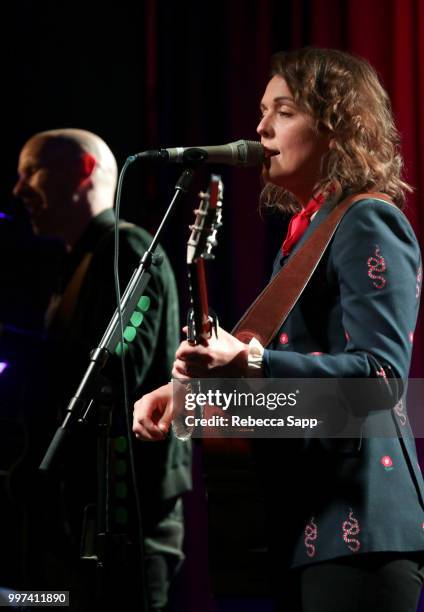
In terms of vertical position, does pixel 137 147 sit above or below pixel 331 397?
above

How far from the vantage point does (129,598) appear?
269 centimetres

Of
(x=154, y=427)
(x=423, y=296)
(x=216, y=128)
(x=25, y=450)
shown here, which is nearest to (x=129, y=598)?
(x=25, y=450)

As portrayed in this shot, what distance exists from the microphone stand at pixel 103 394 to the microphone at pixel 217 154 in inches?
1.1

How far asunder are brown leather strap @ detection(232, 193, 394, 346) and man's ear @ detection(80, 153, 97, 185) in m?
1.73

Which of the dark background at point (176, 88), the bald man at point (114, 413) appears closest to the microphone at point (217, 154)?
the bald man at point (114, 413)

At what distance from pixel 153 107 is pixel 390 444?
2.52 metres

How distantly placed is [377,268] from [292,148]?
428 mm

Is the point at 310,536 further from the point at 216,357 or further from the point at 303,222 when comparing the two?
the point at 303,222

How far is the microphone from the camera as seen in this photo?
1.83m

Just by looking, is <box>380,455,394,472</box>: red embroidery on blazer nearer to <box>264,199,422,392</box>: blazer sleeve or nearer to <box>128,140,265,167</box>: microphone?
<box>264,199,422,392</box>: blazer sleeve

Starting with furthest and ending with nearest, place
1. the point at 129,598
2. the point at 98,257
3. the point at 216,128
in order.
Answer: the point at 216,128
the point at 98,257
the point at 129,598

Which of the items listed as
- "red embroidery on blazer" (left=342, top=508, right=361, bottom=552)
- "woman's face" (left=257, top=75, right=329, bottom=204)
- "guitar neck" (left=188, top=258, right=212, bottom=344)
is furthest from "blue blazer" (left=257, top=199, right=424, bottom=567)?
"woman's face" (left=257, top=75, right=329, bottom=204)

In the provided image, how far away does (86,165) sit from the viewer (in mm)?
3338

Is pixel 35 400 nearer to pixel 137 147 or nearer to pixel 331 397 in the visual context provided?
pixel 137 147
